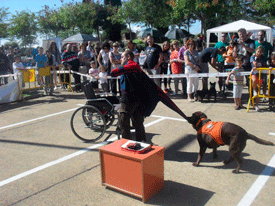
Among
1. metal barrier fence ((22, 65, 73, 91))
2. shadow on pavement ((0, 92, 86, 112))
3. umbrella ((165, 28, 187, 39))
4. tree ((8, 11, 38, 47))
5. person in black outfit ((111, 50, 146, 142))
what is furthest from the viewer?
tree ((8, 11, 38, 47))

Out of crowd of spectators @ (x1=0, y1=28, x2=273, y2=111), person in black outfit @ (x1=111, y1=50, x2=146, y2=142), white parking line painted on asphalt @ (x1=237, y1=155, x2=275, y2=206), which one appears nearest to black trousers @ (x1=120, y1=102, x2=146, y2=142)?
person in black outfit @ (x1=111, y1=50, x2=146, y2=142)

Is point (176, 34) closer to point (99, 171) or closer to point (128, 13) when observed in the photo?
point (128, 13)

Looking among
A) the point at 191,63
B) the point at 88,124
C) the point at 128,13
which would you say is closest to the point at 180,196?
the point at 88,124

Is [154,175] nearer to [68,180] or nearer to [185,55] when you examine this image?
[68,180]

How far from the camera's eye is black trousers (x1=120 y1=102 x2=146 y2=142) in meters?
4.75

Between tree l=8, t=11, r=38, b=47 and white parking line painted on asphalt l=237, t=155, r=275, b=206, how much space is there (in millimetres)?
55933

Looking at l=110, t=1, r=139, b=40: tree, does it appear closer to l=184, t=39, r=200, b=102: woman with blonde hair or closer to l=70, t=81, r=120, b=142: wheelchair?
l=184, t=39, r=200, b=102: woman with blonde hair

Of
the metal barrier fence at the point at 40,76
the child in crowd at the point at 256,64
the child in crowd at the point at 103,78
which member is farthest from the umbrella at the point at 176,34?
the child in crowd at the point at 256,64

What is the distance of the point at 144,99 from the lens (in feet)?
15.8

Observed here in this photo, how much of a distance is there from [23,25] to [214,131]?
58.1 m

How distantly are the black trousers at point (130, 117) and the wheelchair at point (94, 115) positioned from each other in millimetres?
570

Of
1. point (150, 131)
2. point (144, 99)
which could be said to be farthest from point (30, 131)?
point (144, 99)

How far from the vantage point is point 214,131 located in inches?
159

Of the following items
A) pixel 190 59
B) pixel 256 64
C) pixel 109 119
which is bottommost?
pixel 109 119
